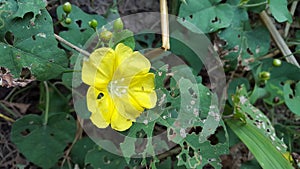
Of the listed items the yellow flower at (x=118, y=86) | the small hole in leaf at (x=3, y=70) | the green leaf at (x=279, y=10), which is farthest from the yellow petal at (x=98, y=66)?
the green leaf at (x=279, y=10)

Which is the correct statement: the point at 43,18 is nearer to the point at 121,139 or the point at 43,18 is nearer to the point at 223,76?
the point at 121,139

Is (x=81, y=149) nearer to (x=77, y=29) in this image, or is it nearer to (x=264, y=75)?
(x=77, y=29)

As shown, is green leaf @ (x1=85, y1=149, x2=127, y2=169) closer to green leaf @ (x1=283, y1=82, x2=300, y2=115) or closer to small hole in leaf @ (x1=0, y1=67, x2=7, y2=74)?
small hole in leaf @ (x1=0, y1=67, x2=7, y2=74)

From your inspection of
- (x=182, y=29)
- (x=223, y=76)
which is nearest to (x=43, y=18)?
(x=182, y=29)

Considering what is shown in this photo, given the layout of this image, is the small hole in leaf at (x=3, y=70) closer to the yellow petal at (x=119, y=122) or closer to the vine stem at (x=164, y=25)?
the yellow petal at (x=119, y=122)

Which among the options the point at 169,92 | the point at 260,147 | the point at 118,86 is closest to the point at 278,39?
the point at 260,147

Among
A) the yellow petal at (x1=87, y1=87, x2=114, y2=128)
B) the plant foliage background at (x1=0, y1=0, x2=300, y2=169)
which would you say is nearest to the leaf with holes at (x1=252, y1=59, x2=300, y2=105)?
the plant foliage background at (x1=0, y1=0, x2=300, y2=169)

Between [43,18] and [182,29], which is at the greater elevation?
[43,18]
